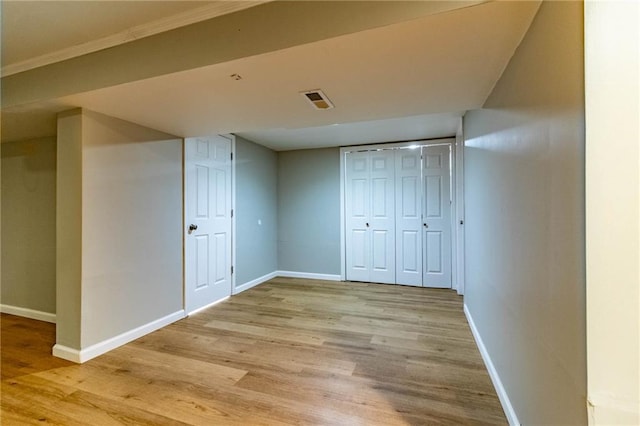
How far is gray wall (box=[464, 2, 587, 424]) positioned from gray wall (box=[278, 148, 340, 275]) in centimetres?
299

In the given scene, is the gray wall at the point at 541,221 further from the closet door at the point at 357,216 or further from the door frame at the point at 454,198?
the closet door at the point at 357,216

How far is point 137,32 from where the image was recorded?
5.41 feet

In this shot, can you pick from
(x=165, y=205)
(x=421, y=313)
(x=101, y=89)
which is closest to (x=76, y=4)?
(x=101, y=89)

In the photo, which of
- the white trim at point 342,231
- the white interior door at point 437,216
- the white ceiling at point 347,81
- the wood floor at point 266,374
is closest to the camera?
the white ceiling at point 347,81

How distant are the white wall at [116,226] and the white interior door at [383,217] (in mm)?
2837

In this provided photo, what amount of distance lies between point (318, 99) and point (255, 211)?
280cm

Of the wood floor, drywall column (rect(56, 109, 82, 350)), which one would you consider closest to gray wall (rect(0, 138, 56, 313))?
the wood floor

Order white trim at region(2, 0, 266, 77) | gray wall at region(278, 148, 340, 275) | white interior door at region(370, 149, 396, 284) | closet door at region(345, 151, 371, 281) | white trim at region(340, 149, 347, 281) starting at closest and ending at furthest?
white trim at region(2, 0, 266, 77) → white interior door at region(370, 149, 396, 284) → closet door at region(345, 151, 371, 281) → white trim at region(340, 149, 347, 281) → gray wall at region(278, 148, 340, 275)

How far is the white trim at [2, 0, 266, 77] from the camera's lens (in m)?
1.45

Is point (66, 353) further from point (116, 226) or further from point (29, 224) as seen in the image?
point (29, 224)

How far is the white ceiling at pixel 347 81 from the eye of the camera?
4.15 ft

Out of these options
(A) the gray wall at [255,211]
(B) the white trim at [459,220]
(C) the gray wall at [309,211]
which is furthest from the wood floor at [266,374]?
(C) the gray wall at [309,211]

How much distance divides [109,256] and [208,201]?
1.31 metres

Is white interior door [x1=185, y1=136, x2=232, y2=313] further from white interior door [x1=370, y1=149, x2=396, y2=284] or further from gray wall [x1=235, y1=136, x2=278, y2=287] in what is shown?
white interior door [x1=370, y1=149, x2=396, y2=284]
